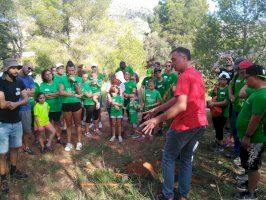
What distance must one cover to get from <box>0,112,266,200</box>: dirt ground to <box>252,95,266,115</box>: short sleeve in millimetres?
1344

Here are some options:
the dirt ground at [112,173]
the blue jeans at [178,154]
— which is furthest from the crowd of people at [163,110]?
the dirt ground at [112,173]

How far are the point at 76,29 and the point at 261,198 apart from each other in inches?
1130

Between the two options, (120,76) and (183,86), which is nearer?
(183,86)

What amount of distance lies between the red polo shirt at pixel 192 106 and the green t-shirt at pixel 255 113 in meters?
0.68

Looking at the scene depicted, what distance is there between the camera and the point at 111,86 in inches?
307

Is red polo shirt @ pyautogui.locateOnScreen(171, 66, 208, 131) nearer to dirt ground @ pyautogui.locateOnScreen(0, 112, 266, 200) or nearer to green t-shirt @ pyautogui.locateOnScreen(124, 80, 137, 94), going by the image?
dirt ground @ pyautogui.locateOnScreen(0, 112, 266, 200)

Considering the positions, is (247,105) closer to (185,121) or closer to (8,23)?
(185,121)

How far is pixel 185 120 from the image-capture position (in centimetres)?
392

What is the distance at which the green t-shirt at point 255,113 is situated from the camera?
3.92m

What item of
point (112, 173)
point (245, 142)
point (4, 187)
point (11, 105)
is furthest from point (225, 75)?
point (4, 187)

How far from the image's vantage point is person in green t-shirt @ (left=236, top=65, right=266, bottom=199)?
3.97 metres

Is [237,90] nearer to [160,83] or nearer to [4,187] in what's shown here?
[160,83]

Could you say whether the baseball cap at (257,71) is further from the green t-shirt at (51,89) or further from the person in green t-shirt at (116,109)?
the green t-shirt at (51,89)

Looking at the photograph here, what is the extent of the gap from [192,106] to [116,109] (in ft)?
12.7
